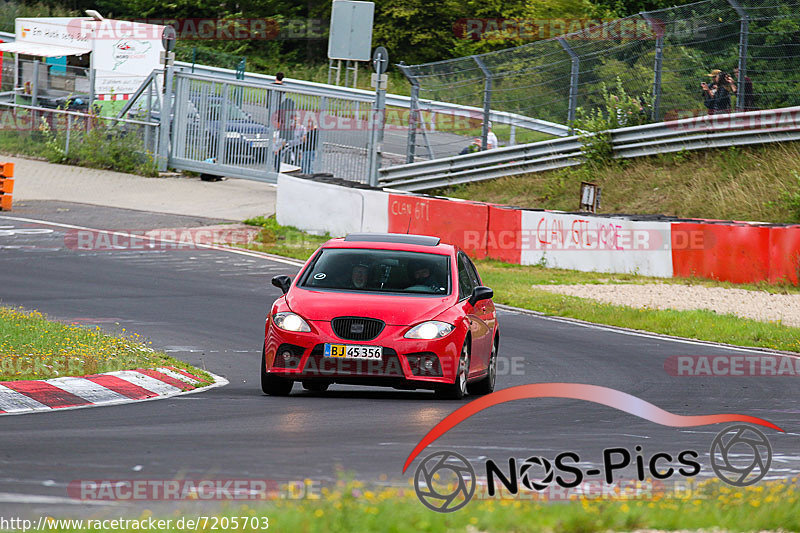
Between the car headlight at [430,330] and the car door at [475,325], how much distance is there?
1.60ft

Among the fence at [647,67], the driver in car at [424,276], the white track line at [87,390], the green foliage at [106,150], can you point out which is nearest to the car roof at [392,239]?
the driver in car at [424,276]

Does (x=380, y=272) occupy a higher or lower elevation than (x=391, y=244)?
lower

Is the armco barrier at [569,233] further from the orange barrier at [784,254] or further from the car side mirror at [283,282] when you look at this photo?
the car side mirror at [283,282]

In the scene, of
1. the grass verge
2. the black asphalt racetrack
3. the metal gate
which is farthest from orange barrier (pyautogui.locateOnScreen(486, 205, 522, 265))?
the metal gate

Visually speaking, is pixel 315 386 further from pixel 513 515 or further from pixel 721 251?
pixel 721 251

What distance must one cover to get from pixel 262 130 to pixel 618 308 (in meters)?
16.5

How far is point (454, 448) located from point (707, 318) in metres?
11.1

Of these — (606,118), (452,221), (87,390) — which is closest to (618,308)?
(452,221)

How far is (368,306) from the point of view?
35.7 feet

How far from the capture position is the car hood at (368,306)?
1080 centimetres

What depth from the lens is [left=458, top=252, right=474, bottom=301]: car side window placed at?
11.8m

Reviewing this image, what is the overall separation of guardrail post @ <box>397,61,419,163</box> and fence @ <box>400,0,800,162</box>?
39mm

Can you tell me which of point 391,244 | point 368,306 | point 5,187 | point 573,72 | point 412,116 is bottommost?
point 5,187

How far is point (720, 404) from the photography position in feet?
38.5
